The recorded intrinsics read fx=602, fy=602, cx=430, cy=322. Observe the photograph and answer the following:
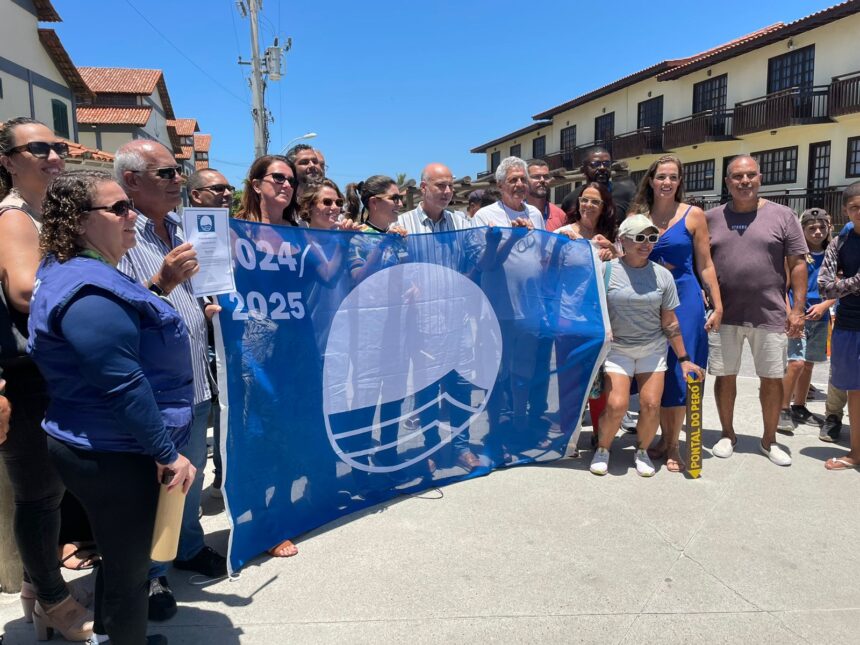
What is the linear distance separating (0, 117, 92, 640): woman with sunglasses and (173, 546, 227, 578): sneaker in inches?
22.3

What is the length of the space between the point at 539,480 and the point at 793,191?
20116 millimetres

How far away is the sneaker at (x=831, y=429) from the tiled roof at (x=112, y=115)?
3850 cm

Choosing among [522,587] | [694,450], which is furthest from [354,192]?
[522,587]

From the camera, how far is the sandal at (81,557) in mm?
3076

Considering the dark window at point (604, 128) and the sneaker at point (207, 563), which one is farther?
the dark window at point (604, 128)

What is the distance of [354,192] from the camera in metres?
6.11

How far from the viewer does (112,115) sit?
1407 inches

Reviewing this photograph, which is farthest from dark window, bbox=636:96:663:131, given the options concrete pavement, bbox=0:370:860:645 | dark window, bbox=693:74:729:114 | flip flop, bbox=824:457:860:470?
concrete pavement, bbox=0:370:860:645

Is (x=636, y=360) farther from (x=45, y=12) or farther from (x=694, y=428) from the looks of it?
(x=45, y=12)

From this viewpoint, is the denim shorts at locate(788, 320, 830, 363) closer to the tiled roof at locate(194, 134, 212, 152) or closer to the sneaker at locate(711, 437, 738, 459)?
the sneaker at locate(711, 437, 738, 459)

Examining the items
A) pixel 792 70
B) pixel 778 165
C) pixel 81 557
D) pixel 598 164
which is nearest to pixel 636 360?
pixel 598 164

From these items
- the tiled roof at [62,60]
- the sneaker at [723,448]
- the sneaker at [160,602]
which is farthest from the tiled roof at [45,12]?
the sneaker at [723,448]

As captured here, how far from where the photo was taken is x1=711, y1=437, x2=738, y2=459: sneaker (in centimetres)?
462

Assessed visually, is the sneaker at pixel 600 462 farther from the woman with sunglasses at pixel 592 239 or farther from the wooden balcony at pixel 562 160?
the wooden balcony at pixel 562 160
